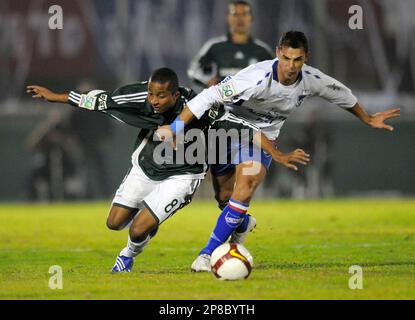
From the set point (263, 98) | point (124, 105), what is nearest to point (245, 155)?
point (263, 98)

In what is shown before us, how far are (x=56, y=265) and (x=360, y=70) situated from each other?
44.0ft

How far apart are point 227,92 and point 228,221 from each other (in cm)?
114

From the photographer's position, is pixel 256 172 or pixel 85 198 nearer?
pixel 256 172

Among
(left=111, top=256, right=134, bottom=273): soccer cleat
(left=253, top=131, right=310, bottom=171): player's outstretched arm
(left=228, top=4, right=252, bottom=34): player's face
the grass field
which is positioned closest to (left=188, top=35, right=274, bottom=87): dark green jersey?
(left=228, top=4, right=252, bottom=34): player's face

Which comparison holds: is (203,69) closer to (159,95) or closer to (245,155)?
(245,155)

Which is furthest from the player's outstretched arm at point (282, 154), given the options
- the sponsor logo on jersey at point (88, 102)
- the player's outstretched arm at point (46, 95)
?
the player's outstretched arm at point (46, 95)

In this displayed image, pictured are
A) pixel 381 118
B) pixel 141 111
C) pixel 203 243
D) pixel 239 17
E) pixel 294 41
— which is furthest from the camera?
pixel 239 17

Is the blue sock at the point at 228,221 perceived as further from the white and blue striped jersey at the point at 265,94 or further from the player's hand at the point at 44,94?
the player's hand at the point at 44,94

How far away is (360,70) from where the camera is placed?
21.5 meters

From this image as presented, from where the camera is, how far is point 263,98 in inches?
336

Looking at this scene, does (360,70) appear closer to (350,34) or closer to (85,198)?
(350,34)

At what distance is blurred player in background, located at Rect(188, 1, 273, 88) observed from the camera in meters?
12.3
